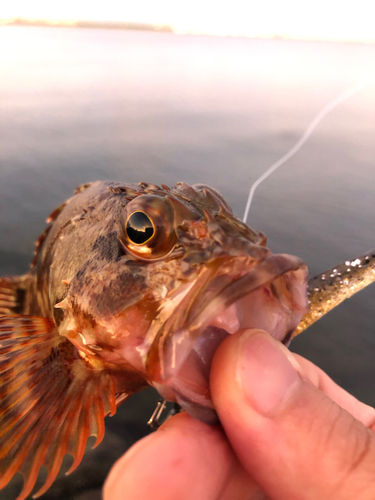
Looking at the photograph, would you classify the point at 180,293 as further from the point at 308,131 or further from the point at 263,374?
the point at 308,131

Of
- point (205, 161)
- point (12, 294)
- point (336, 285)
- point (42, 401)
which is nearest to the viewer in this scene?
point (42, 401)

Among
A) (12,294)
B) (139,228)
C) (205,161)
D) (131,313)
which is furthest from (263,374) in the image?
(205,161)

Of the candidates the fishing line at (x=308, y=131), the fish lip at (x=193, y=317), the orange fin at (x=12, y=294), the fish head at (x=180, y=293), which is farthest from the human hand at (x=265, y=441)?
the fishing line at (x=308, y=131)

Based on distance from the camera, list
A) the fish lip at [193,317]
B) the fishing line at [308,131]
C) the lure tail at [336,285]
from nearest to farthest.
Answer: the fish lip at [193,317] → the lure tail at [336,285] → the fishing line at [308,131]

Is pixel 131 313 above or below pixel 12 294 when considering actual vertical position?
above

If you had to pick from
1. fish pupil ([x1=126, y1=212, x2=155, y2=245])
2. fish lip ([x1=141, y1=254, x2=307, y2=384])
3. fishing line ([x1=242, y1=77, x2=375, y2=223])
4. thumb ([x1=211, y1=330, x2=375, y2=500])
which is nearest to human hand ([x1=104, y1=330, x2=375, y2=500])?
thumb ([x1=211, y1=330, x2=375, y2=500])

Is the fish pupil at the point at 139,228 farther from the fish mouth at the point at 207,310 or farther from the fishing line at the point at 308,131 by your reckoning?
the fishing line at the point at 308,131

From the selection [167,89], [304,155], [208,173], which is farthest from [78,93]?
[304,155]
